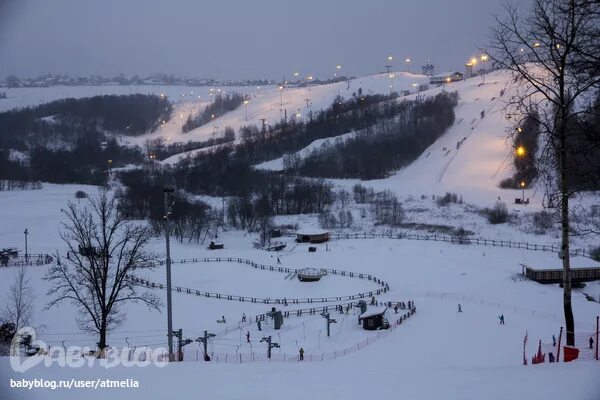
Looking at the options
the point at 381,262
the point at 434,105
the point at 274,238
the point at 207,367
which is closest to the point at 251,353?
the point at 207,367

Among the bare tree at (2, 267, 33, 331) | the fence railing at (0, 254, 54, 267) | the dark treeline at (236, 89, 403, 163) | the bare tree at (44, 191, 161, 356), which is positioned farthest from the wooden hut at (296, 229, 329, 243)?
the dark treeline at (236, 89, 403, 163)

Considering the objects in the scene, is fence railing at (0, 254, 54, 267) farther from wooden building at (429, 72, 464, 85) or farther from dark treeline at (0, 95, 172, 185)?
wooden building at (429, 72, 464, 85)

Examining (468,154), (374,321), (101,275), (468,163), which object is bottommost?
(374,321)

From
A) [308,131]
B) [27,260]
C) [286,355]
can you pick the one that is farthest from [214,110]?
[286,355]

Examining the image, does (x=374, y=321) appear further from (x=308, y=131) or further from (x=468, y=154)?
(x=308, y=131)

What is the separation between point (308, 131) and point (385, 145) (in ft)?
70.1

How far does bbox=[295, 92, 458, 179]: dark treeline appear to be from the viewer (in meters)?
75.8

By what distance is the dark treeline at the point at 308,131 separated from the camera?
92.5 m

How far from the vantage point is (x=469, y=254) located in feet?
120

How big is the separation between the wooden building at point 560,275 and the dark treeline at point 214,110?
120m

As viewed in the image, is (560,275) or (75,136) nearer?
(560,275)

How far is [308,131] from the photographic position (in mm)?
98375

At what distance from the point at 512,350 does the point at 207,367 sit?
39.2 ft

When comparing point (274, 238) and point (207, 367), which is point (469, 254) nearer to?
point (274, 238)
